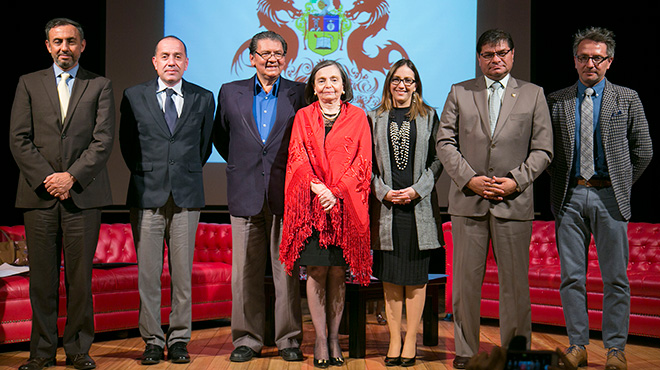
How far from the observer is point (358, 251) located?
3.33 metres

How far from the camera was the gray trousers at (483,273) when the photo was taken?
324 centimetres

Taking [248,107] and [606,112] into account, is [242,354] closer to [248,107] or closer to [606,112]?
[248,107]

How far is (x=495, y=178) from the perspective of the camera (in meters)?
3.20

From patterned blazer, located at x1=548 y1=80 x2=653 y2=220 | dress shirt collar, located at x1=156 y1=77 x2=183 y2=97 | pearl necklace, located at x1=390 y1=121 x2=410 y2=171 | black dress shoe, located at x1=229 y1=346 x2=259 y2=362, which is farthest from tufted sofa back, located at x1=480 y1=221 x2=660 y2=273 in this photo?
dress shirt collar, located at x1=156 y1=77 x2=183 y2=97

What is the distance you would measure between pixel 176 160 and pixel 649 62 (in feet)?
15.2

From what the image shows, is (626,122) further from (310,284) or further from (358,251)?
(310,284)

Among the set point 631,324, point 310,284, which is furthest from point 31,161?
point 631,324

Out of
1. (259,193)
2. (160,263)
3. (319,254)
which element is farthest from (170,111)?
(319,254)

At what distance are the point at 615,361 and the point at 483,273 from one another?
33.9 inches

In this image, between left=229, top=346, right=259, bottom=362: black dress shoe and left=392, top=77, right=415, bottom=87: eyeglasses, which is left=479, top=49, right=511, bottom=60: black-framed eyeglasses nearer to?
left=392, top=77, right=415, bottom=87: eyeglasses

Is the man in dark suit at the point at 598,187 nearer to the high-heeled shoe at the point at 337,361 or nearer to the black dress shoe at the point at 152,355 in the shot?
the high-heeled shoe at the point at 337,361

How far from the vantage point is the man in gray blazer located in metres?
3.24

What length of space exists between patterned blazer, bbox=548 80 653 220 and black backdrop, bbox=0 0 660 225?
2.41 m

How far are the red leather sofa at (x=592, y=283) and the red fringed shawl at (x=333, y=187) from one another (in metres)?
1.75
